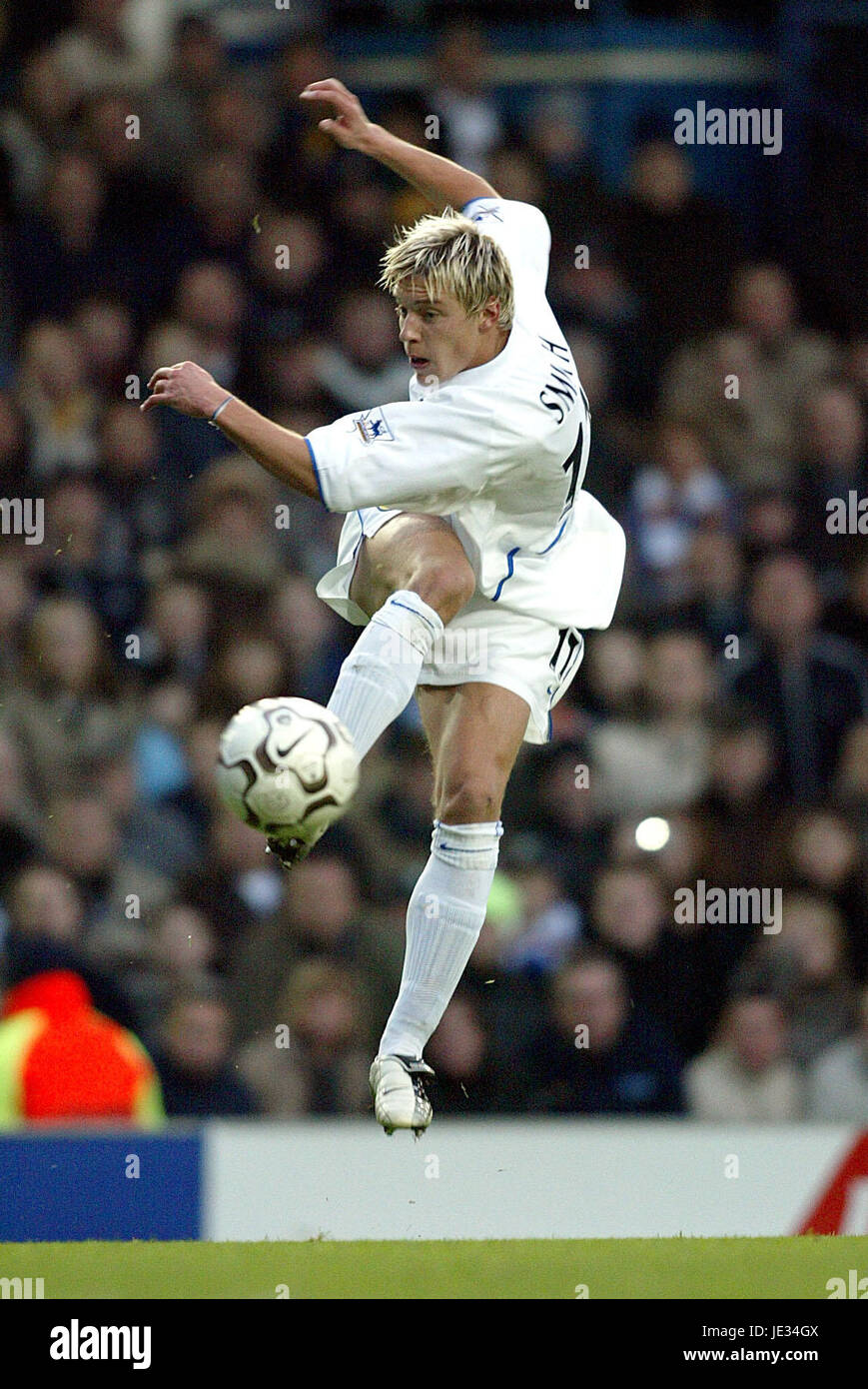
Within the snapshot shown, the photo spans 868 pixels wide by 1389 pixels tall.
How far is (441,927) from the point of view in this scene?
5.79m

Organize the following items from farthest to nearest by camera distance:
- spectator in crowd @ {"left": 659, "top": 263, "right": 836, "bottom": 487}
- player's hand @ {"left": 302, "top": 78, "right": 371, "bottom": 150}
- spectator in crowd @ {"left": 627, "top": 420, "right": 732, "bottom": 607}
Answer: spectator in crowd @ {"left": 659, "top": 263, "right": 836, "bottom": 487} → spectator in crowd @ {"left": 627, "top": 420, "right": 732, "bottom": 607} → player's hand @ {"left": 302, "top": 78, "right": 371, "bottom": 150}

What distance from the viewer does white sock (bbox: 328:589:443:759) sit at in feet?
17.6

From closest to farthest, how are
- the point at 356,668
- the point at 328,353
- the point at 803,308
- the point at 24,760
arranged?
the point at 356,668, the point at 24,760, the point at 328,353, the point at 803,308

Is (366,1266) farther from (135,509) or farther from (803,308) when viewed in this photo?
(803,308)

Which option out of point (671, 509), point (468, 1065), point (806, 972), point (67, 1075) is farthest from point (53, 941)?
point (671, 509)

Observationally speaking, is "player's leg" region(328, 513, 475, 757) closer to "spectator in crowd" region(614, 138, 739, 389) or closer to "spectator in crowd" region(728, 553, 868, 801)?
"spectator in crowd" region(728, 553, 868, 801)

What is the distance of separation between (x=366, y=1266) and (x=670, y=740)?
3576 mm

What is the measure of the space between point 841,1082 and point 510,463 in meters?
3.43

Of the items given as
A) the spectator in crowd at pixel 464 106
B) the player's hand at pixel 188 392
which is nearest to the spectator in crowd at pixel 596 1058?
the player's hand at pixel 188 392

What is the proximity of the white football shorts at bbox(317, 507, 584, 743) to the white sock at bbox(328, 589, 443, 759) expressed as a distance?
26 cm

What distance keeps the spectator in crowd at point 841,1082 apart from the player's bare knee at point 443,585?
323cm

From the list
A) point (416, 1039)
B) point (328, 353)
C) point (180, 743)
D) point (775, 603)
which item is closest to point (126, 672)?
point (180, 743)

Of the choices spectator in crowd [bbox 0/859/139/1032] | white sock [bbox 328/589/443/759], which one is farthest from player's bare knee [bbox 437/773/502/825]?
spectator in crowd [bbox 0/859/139/1032]

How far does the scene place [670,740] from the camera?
875 centimetres
